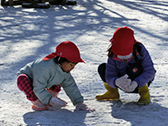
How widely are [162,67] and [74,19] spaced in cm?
349

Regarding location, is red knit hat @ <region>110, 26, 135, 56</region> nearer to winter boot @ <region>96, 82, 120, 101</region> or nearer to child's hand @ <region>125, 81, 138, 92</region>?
child's hand @ <region>125, 81, 138, 92</region>

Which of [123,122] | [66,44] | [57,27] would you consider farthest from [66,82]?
[57,27]

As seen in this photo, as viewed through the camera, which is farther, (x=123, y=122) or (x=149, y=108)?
(x=149, y=108)

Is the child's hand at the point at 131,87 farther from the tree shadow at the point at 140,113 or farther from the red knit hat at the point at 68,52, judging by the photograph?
the red knit hat at the point at 68,52

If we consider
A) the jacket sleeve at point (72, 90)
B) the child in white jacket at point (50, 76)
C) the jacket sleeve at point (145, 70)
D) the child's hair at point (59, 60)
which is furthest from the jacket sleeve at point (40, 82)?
the jacket sleeve at point (145, 70)

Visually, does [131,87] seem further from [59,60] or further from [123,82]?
[59,60]

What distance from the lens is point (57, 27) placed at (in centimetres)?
582

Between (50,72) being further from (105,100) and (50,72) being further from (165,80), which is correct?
(165,80)

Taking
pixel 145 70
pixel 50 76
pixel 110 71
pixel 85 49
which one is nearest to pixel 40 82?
pixel 50 76

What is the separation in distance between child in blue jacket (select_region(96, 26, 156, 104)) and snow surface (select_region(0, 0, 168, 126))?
0.59 ft

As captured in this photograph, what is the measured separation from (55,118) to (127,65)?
774 millimetres

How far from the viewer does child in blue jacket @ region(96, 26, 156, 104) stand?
2.40 meters

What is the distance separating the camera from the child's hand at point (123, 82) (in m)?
2.42

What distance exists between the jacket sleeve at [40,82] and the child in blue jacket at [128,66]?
554 millimetres
